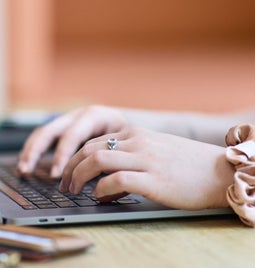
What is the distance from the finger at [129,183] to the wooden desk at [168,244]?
32mm

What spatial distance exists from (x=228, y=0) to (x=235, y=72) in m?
0.41

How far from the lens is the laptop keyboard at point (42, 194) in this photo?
728 mm

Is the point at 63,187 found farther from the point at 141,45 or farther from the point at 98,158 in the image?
the point at 141,45

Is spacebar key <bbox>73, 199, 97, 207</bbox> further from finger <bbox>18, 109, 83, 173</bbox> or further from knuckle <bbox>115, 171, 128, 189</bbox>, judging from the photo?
finger <bbox>18, 109, 83, 173</bbox>

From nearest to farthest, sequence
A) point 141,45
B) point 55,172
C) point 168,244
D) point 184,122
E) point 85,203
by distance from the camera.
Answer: point 168,244
point 85,203
point 55,172
point 184,122
point 141,45

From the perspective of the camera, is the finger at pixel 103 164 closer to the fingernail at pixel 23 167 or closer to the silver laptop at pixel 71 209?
the silver laptop at pixel 71 209

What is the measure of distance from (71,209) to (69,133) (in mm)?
298

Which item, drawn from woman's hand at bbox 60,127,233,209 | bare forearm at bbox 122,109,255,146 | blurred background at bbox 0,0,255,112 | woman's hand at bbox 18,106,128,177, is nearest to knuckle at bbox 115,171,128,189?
woman's hand at bbox 60,127,233,209

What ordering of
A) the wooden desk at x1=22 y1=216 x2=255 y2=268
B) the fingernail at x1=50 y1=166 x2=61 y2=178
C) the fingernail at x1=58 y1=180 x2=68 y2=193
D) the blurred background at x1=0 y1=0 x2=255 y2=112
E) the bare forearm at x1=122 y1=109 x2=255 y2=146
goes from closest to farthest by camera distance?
1. the wooden desk at x1=22 y1=216 x2=255 y2=268
2. the fingernail at x1=58 y1=180 x2=68 y2=193
3. the fingernail at x1=50 y1=166 x2=61 y2=178
4. the bare forearm at x1=122 y1=109 x2=255 y2=146
5. the blurred background at x1=0 y1=0 x2=255 y2=112

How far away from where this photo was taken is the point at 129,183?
69 centimetres

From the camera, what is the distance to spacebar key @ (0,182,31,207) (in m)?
0.73

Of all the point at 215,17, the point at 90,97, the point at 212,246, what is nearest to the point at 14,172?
the point at 212,246

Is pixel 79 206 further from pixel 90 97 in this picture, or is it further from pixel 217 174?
pixel 90 97

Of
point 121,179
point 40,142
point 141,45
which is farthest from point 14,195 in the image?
point 141,45
